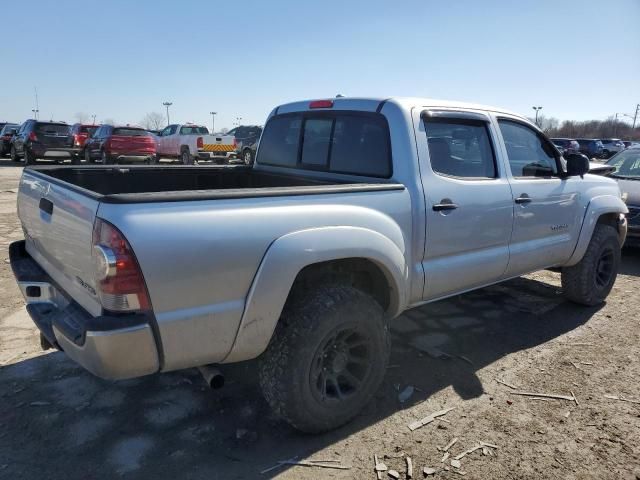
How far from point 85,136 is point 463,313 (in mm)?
22568

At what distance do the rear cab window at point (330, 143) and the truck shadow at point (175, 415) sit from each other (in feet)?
5.13

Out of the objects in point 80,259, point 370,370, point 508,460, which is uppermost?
point 80,259

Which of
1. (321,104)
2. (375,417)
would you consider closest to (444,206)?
(321,104)

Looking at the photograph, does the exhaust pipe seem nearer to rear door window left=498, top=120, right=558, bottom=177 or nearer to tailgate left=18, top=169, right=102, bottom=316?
tailgate left=18, top=169, right=102, bottom=316

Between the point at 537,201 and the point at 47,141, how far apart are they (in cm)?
1990

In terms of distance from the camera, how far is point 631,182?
7.70 metres

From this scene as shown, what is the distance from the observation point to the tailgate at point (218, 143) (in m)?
21.6

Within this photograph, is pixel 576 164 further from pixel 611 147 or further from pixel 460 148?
pixel 611 147

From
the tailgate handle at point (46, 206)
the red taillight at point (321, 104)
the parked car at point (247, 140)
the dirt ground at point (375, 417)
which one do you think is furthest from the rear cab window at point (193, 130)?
the tailgate handle at point (46, 206)

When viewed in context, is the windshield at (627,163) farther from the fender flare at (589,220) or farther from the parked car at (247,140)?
the parked car at (247,140)

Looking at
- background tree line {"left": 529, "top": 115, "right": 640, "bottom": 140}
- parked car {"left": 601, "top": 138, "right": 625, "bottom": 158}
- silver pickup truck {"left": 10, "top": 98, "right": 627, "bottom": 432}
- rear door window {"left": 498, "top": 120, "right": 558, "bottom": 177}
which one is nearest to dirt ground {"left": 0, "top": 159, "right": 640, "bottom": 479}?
silver pickup truck {"left": 10, "top": 98, "right": 627, "bottom": 432}

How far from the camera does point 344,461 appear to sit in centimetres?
266

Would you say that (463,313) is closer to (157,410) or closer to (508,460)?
(508,460)

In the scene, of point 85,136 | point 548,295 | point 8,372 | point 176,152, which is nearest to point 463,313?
point 548,295
